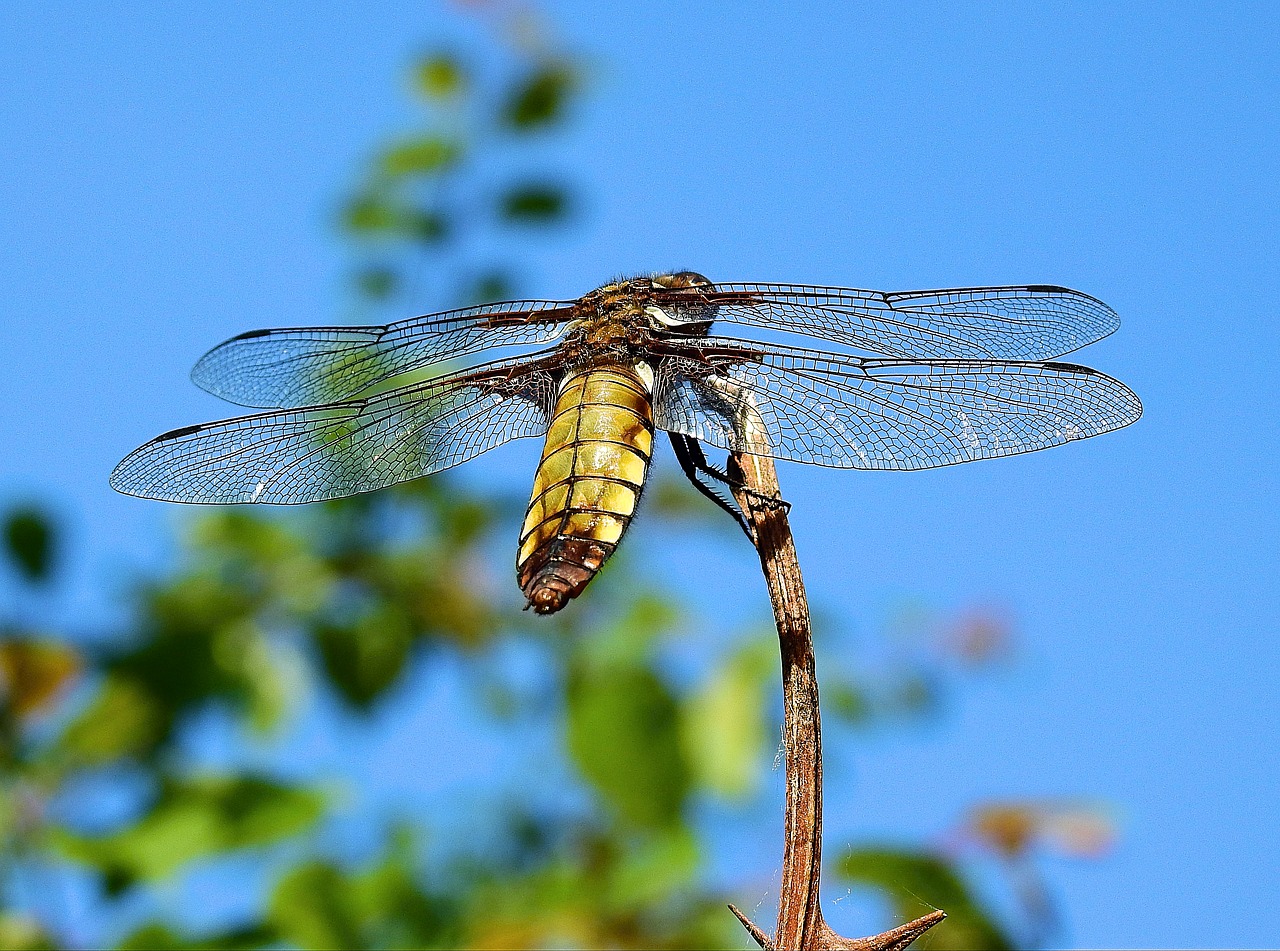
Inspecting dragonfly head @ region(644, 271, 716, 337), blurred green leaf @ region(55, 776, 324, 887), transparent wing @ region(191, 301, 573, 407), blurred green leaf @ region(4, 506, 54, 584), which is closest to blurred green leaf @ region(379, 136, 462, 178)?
transparent wing @ region(191, 301, 573, 407)

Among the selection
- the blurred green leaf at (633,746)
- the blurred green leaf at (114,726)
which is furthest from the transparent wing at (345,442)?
the blurred green leaf at (633,746)

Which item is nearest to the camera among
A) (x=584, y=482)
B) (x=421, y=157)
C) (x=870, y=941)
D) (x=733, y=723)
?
(x=870, y=941)

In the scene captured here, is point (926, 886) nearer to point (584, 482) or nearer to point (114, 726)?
point (584, 482)

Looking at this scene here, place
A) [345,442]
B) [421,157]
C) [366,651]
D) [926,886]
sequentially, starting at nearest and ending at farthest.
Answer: [926,886], [345,442], [366,651], [421,157]

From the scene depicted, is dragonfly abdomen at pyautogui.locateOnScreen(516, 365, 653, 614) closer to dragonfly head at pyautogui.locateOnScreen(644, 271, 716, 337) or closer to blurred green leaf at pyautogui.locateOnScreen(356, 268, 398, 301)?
dragonfly head at pyautogui.locateOnScreen(644, 271, 716, 337)

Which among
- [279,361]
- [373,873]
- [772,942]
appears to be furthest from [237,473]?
[772,942]

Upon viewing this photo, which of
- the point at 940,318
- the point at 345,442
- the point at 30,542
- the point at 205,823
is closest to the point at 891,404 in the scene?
the point at 940,318
